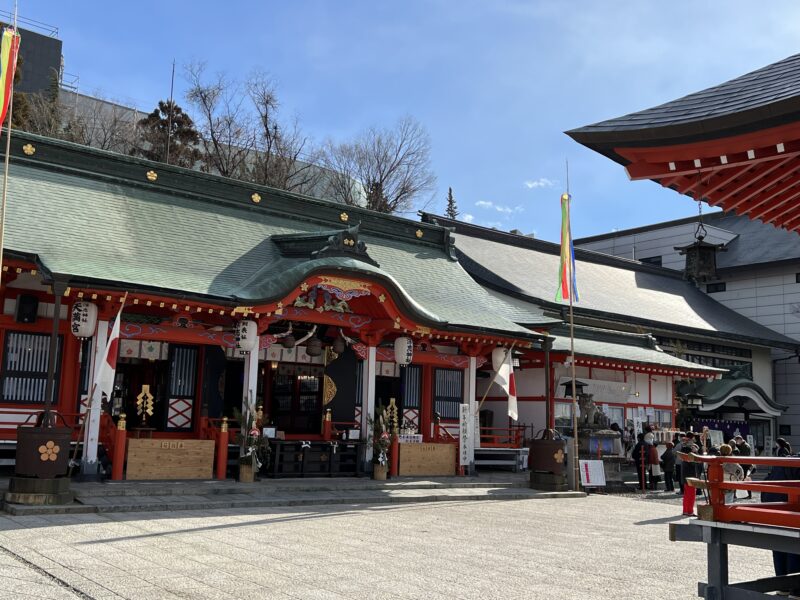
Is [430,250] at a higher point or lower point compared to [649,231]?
lower

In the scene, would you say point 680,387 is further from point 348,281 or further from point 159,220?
point 159,220

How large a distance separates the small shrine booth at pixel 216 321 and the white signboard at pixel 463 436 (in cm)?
4

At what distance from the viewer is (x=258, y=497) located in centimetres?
1431

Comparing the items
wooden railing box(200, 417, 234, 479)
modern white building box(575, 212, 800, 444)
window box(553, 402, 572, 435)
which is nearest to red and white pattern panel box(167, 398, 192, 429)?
wooden railing box(200, 417, 234, 479)

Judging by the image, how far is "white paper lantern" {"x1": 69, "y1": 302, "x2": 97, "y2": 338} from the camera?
14.4m

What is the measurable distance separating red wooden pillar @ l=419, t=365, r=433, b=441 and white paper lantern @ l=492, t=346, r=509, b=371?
73.6 inches

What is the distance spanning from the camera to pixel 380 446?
17.6m

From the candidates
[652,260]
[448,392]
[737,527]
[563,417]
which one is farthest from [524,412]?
[652,260]

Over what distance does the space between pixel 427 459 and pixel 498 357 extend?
3.25 m

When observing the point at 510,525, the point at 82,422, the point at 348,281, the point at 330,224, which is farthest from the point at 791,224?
the point at 330,224

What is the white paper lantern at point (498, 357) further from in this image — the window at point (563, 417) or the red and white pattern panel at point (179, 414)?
the red and white pattern panel at point (179, 414)

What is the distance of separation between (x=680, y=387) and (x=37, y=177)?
22.6m

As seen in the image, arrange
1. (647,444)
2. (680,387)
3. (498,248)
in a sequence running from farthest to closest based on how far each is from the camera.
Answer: (498,248), (680,387), (647,444)

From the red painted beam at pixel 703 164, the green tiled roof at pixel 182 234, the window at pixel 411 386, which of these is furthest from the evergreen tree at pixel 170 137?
the red painted beam at pixel 703 164
